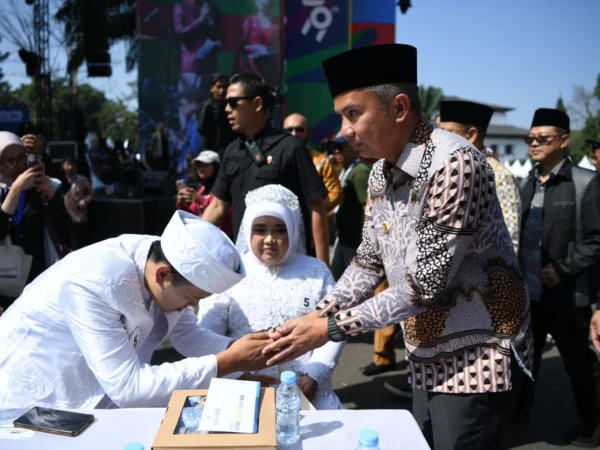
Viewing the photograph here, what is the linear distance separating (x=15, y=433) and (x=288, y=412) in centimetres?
76

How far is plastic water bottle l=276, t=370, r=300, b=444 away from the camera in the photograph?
4.87 ft

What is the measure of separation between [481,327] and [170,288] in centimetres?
108

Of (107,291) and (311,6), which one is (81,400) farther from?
(311,6)

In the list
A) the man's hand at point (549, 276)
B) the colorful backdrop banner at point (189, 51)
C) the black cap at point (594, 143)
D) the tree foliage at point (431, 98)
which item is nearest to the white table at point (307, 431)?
the man's hand at point (549, 276)

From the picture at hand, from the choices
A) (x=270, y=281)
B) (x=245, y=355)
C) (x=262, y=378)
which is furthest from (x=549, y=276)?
(x=245, y=355)

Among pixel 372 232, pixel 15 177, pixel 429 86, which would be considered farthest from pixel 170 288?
pixel 429 86

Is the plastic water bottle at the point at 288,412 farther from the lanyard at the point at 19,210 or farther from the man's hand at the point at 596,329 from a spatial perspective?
the lanyard at the point at 19,210

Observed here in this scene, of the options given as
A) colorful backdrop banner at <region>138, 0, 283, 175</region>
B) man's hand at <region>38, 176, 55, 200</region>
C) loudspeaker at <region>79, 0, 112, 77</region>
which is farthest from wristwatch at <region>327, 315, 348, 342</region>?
loudspeaker at <region>79, 0, 112, 77</region>

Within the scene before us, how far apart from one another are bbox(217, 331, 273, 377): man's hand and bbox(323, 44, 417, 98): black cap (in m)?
1.01

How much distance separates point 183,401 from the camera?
1.50 m

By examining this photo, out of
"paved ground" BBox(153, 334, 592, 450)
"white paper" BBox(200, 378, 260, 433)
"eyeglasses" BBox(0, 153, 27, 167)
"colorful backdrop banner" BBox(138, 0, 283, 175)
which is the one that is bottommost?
"paved ground" BBox(153, 334, 592, 450)

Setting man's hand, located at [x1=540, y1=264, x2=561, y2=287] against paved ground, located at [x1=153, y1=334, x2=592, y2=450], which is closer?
man's hand, located at [x1=540, y1=264, x2=561, y2=287]

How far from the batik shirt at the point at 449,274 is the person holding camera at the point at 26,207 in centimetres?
261

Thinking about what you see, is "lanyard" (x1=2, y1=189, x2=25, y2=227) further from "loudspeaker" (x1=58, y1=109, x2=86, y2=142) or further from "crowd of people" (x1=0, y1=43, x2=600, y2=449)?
"loudspeaker" (x1=58, y1=109, x2=86, y2=142)
